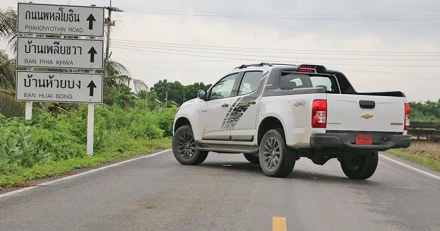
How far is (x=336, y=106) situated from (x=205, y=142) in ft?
12.0

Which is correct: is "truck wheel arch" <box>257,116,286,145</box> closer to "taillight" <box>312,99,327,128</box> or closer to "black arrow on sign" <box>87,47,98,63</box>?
"taillight" <box>312,99,327,128</box>

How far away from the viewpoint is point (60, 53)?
14125mm

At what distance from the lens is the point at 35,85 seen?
14109 millimetres

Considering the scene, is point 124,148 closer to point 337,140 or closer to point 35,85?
point 35,85

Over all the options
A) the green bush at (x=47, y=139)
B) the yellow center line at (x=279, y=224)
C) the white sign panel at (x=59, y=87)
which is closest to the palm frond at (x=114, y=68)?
the green bush at (x=47, y=139)

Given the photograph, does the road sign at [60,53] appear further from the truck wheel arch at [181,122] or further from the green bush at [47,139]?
the truck wheel arch at [181,122]

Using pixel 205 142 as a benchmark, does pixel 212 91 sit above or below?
above

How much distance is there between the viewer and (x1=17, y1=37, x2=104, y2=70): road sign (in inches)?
551

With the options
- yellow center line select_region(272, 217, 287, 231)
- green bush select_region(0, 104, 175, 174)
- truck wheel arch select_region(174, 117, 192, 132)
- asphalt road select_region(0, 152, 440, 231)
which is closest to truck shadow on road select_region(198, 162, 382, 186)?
asphalt road select_region(0, 152, 440, 231)

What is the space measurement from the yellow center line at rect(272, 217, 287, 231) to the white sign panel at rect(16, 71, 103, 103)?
28.9 ft

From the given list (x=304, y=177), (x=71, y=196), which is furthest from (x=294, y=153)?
(x=71, y=196)

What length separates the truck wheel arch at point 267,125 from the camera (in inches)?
408

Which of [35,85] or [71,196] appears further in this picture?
[35,85]

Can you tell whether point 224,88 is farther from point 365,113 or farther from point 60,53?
point 60,53
